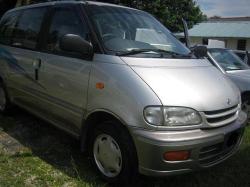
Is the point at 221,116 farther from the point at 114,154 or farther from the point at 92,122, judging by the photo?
the point at 92,122

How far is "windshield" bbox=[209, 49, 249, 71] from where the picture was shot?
24.0 ft

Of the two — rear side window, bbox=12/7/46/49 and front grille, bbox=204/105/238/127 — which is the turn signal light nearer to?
front grille, bbox=204/105/238/127

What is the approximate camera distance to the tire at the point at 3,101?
19.6 feet

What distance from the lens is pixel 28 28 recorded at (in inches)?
204

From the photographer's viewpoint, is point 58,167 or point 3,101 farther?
point 3,101

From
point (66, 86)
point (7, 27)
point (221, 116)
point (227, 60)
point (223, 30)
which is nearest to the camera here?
point (221, 116)

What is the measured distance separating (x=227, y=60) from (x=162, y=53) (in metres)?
3.88

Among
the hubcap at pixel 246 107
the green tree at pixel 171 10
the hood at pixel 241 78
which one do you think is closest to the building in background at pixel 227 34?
the green tree at pixel 171 10

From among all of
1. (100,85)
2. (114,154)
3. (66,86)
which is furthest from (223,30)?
(114,154)

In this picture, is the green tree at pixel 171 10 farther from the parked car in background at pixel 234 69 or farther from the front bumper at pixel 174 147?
the front bumper at pixel 174 147

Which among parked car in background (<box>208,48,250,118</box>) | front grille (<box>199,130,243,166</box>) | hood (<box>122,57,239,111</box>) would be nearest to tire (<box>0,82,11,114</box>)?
hood (<box>122,57,239,111</box>)

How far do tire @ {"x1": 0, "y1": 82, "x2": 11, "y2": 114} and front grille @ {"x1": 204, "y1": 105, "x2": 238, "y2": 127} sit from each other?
12.1 ft

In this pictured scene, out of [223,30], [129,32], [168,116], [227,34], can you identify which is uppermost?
[129,32]

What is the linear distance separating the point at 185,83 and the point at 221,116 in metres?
0.48
